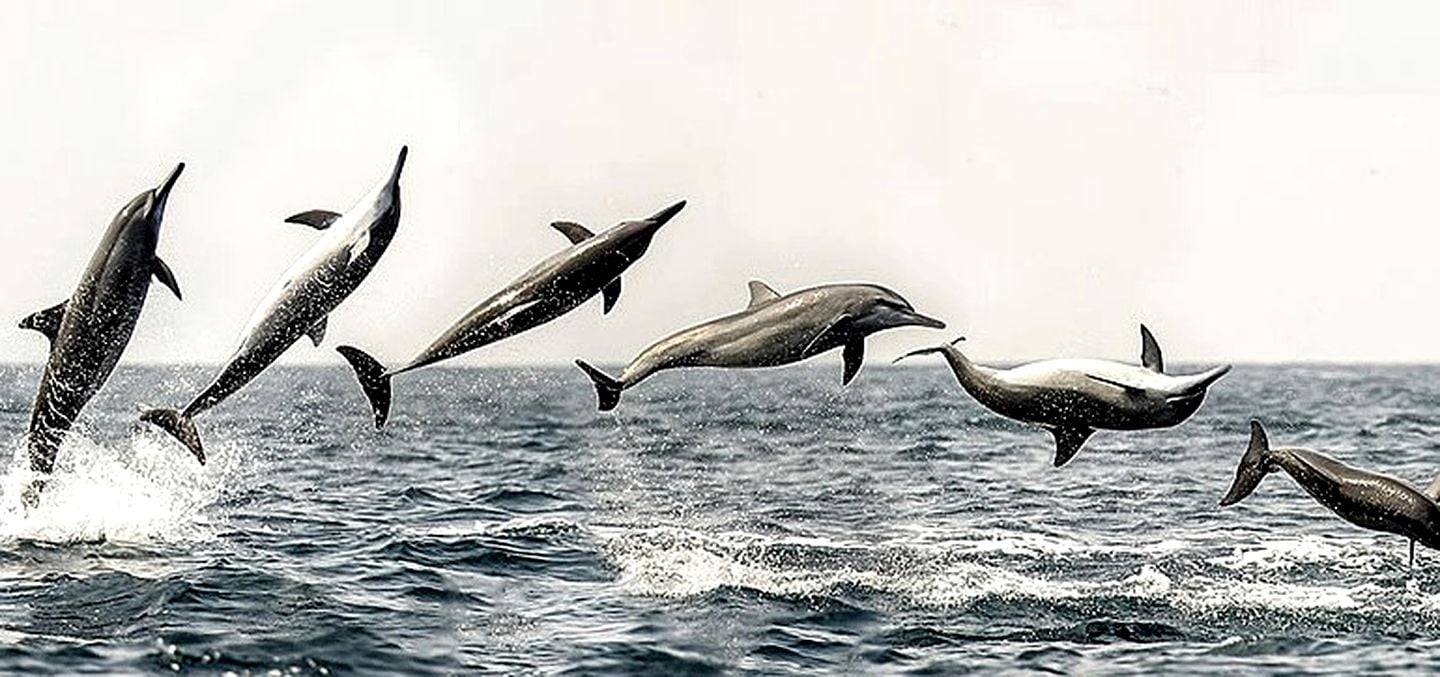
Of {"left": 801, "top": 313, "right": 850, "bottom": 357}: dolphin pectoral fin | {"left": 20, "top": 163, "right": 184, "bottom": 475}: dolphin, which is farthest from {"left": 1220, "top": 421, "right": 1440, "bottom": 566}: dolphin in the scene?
{"left": 20, "top": 163, "right": 184, "bottom": 475}: dolphin

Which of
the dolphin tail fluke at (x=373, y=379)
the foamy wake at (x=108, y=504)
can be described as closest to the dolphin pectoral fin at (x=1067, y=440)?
the dolphin tail fluke at (x=373, y=379)

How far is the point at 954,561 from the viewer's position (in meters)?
22.1

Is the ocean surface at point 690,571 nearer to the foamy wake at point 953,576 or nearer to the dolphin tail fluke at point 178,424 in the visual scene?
the foamy wake at point 953,576

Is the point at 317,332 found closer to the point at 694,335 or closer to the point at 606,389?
the point at 606,389

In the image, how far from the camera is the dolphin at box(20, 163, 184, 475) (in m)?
15.7

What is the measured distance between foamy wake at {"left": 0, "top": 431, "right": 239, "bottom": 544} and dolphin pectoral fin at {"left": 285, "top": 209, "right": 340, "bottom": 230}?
24.2ft

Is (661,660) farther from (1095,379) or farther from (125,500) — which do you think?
(125,500)

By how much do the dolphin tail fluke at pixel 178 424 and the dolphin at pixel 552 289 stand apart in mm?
3465

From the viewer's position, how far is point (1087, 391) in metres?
14.2

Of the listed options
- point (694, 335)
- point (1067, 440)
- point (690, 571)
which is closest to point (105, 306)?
point (694, 335)

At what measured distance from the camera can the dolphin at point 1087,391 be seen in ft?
46.2

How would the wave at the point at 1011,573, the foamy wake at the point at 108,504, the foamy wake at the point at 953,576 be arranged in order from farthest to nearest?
the foamy wake at the point at 108,504
the foamy wake at the point at 953,576
the wave at the point at 1011,573

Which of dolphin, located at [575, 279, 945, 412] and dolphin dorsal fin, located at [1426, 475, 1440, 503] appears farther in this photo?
dolphin dorsal fin, located at [1426, 475, 1440, 503]

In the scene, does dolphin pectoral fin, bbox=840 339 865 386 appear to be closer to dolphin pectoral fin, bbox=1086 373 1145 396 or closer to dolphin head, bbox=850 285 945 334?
dolphin head, bbox=850 285 945 334
